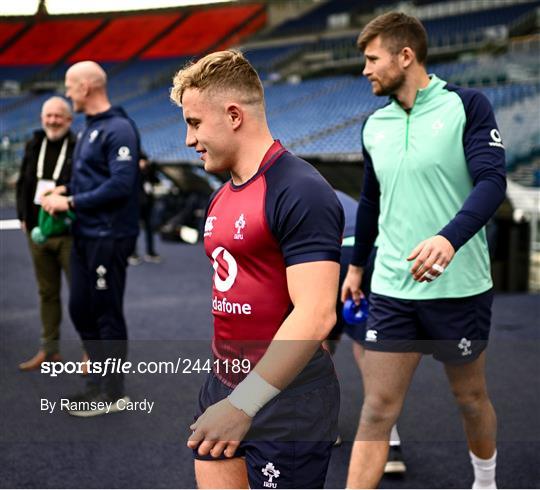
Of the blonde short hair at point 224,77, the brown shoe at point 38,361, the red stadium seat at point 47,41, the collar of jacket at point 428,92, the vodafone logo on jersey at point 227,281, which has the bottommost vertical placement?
the brown shoe at point 38,361

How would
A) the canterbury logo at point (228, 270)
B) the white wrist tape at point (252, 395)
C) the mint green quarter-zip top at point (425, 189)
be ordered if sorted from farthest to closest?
1. the mint green quarter-zip top at point (425, 189)
2. the canterbury logo at point (228, 270)
3. the white wrist tape at point (252, 395)

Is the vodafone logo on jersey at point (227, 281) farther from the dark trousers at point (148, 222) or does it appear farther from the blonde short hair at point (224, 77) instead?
the dark trousers at point (148, 222)

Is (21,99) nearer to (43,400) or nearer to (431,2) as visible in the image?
(431,2)

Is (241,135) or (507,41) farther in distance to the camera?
(507,41)

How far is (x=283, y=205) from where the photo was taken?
1.38 metres

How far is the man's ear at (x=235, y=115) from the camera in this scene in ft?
4.60

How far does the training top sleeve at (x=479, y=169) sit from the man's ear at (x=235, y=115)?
0.79 metres

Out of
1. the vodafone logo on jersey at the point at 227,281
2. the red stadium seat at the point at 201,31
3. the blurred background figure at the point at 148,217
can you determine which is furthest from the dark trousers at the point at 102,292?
the red stadium seat at the point at 201,31

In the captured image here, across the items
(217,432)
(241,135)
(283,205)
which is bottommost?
(217,432)

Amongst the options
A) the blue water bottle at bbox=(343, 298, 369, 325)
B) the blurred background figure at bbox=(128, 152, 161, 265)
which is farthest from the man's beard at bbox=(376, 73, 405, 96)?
the blurred background figure at bbox=(128, 152, 161, 265)

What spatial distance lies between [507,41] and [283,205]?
18364 millimetres

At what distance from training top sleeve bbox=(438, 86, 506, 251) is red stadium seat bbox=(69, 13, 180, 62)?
2654cm

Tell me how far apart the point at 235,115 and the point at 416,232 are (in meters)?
1.10

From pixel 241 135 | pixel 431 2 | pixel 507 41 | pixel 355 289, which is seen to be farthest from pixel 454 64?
pixel 241 135
